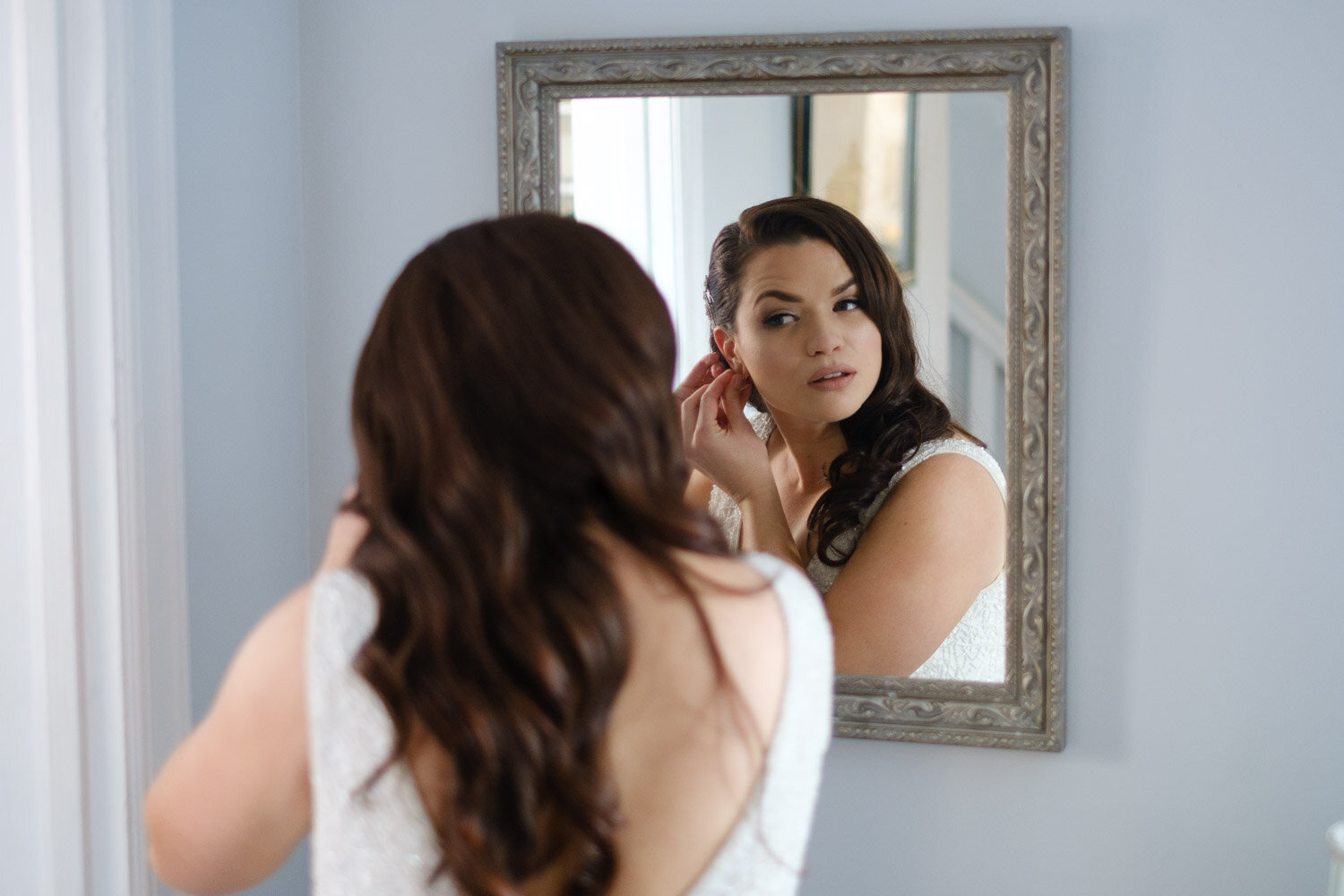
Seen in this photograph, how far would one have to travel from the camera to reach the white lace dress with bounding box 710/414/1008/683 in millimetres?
1505

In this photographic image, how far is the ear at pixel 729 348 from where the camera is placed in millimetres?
1542

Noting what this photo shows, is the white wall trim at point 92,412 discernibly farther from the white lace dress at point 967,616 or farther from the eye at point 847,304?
the eye at point 847,304

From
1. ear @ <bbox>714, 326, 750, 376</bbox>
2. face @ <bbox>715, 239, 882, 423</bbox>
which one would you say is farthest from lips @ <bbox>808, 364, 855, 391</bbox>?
ear @ <bbox>714, 326, 750, 376</bbox>

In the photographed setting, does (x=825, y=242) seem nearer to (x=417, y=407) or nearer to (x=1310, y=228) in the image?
(x=1310, y=228)

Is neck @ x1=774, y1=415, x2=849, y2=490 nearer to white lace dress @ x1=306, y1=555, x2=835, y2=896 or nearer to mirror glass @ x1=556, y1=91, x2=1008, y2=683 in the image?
mirror glass @ x1=556, y1=91, x2=1008, y2=683

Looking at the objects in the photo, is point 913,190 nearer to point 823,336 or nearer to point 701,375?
point 823,336

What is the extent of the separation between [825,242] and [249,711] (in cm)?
100

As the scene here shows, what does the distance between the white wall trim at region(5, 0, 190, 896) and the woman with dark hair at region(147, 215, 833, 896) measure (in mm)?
464

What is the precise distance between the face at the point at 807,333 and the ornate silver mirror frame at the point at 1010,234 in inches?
8.3

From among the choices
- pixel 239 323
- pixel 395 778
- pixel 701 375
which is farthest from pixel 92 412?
pixel 701 375

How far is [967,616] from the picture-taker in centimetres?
152

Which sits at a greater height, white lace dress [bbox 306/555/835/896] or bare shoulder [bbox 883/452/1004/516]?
bare shoulder [bbox 883/452/1004/516]

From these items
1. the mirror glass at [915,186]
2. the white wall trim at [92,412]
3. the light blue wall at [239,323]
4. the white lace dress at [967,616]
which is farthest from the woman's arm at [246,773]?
the mirror glass at [915,186]

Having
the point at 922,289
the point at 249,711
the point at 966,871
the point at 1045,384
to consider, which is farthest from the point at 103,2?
the point at 966,871
